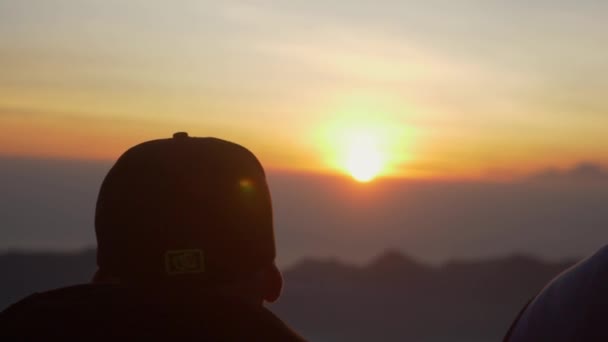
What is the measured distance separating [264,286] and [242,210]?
21 centimetres

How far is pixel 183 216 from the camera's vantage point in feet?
7.60

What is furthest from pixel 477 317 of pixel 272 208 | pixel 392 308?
pixel 272 208

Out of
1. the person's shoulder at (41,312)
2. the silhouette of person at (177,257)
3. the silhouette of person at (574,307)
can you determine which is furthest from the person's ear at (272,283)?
the silhouette of person at (574,307)

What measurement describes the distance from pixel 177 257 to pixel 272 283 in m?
0.30

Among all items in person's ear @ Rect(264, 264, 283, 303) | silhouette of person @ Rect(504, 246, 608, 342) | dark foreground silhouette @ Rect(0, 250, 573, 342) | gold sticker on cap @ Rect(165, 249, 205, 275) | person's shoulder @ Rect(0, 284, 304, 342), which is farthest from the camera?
dark foreground silhouette @ Rect(0, 250, 573, 342)

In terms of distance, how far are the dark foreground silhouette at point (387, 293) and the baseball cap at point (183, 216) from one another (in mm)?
16671

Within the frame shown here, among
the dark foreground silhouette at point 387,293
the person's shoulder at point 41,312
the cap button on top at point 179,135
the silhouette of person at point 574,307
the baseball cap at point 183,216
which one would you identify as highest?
the cap button on top at point 179,135

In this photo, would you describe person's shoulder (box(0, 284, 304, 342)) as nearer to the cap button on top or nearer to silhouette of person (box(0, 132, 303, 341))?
silhouette of person (box(0, 132, 303, 341))

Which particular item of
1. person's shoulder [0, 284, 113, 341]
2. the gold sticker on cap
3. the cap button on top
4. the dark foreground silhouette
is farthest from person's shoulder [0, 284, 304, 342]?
the dark foreground silhouette

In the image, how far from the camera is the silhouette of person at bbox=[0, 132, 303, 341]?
2.03 metres

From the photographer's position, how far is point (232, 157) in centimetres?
243

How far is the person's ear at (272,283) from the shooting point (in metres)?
2.46

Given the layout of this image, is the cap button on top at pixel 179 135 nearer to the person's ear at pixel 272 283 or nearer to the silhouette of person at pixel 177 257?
the silhouette of person at pixel 177 257

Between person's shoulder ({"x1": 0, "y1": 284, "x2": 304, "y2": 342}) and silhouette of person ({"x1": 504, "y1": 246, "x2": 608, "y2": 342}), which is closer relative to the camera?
person's shoulder ({"x1": 0, "y1": 284, "x2": 304, "y2": 342})
